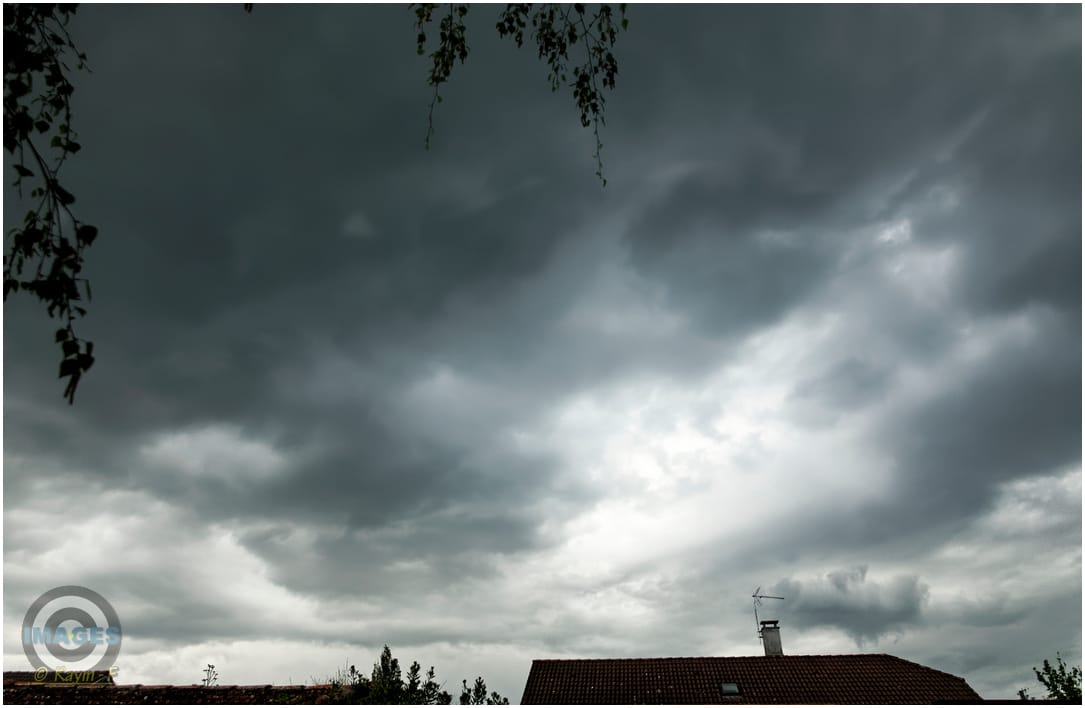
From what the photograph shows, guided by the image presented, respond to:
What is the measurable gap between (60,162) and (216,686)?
19352 mm

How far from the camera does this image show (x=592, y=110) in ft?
18.1

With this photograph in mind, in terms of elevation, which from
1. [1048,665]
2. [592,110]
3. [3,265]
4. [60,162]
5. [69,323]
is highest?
[1048,665]

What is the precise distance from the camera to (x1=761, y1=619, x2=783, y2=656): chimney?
111 ft

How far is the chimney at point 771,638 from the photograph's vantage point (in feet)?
111

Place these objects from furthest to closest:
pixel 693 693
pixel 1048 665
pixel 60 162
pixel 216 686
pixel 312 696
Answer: pixel 1048 665 → pixel 693 693 → pixel 216 686 → pixel 312 696 → pixel 60 162

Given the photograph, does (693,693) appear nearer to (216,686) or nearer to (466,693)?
(466,693)

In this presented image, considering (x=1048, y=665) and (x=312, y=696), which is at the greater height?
(x=1048, y=665)

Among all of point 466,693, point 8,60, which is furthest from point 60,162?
point 466,693

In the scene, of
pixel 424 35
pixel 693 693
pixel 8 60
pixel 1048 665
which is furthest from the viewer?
pixel 1048 665

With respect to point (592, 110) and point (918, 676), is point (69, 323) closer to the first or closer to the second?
point (592, 110)

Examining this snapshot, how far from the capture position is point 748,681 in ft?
95.0

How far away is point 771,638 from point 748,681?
5.76 meters

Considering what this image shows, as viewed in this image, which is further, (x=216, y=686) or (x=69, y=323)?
(x=216, y=686)

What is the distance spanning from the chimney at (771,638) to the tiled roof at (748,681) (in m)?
2.94
